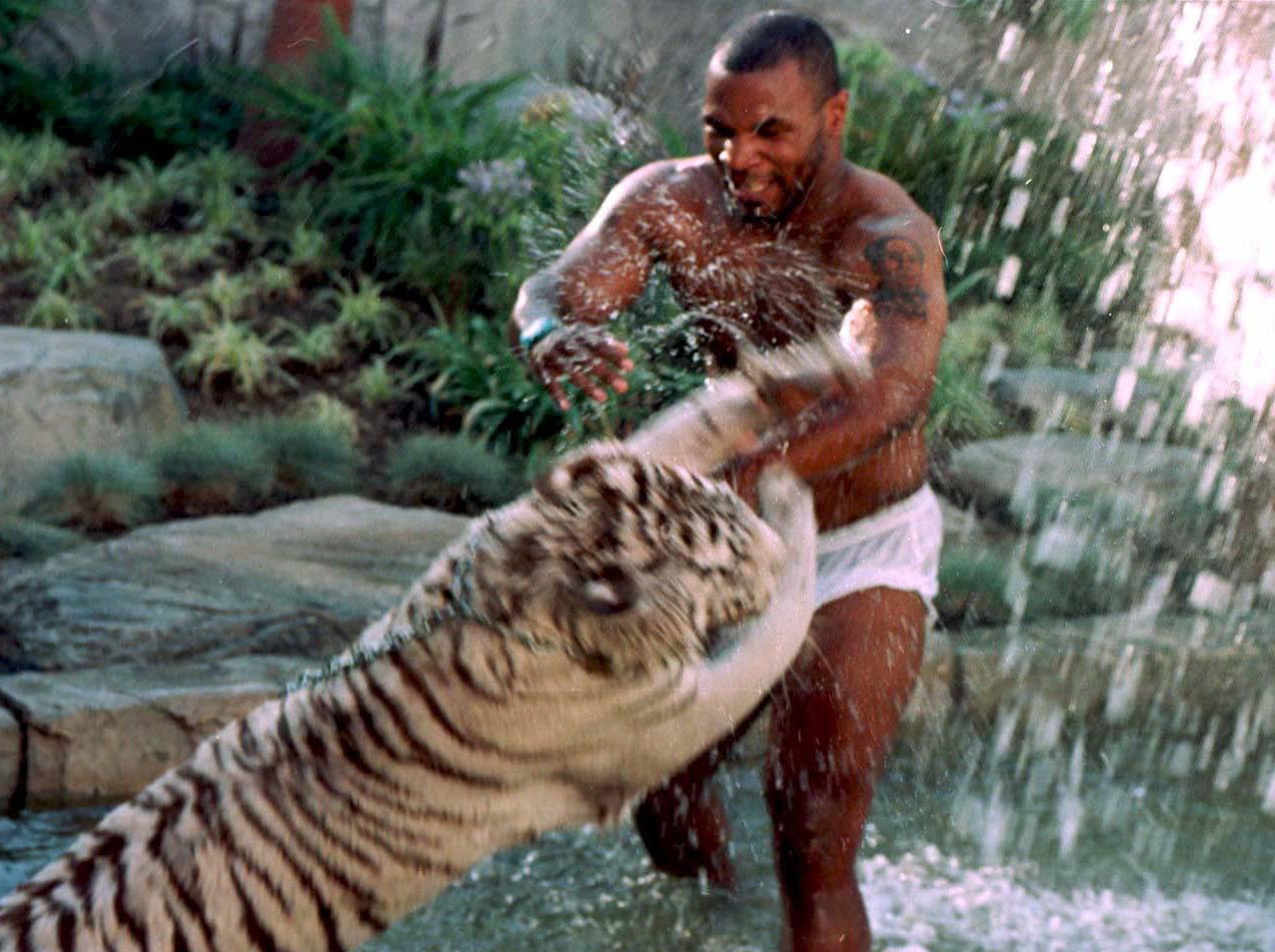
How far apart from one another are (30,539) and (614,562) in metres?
3.67

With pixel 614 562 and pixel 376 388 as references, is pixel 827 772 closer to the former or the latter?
pixel 614 562

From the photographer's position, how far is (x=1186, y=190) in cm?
1043

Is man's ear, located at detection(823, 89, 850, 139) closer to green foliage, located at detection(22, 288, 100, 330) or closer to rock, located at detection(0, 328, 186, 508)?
rock, located at detection(0, 328, 186, 508)

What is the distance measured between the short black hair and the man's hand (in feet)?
2.15

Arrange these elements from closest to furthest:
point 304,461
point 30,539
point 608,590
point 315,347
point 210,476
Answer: point 608,590, point 30,539, point 210,476, point 304,461, point 315,347

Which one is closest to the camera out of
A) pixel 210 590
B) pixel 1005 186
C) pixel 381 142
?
pixel 210 590

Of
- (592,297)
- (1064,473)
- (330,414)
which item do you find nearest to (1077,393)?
(1064,473)

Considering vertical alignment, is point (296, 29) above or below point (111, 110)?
above

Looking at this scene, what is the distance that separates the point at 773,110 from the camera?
3404 mm

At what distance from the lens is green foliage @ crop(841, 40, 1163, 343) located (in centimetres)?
928

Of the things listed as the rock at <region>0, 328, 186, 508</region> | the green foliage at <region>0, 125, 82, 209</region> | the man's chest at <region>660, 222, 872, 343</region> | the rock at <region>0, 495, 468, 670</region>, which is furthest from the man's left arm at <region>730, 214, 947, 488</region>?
the green foliage at <region>0, 125, 82, 209</region>

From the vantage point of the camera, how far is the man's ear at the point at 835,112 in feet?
11.5

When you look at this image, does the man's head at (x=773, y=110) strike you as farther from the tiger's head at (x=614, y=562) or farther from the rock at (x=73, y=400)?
the rock at (x=73, y=400)

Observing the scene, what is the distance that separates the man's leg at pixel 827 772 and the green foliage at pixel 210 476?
3.46 meters
